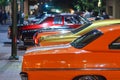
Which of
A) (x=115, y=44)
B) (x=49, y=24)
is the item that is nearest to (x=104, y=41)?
(x=115, y=44)

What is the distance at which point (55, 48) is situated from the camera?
6.83 m

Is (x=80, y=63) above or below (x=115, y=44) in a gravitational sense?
below

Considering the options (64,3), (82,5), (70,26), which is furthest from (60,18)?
(64,3)

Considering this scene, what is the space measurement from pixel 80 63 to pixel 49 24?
11136 millimetres

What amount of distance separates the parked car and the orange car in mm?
9645

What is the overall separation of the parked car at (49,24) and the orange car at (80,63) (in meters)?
9.65

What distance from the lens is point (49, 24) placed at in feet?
56.8

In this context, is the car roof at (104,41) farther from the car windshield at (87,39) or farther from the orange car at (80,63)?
the car windshield at (87,39)

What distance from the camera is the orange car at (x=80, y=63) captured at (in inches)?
244

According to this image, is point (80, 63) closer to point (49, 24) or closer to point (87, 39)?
point (87, 39)

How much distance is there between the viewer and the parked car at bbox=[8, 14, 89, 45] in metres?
16.5

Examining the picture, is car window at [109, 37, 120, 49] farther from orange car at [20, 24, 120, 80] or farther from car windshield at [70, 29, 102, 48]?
car windshield at [70, 29, 102, 48]

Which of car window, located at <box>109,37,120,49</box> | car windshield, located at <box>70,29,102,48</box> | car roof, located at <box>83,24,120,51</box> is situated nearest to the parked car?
car windshield, located at <box>70,29,102,48</box>

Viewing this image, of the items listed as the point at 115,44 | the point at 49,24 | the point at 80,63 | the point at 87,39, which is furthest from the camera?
the point at 49,24
